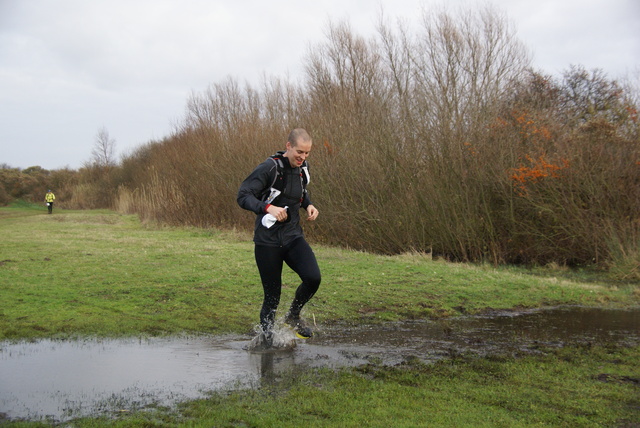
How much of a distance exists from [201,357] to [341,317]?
2940 mm

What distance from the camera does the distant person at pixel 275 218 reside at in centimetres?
629

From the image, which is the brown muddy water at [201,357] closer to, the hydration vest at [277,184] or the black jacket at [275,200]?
the black jacket at [275,200]

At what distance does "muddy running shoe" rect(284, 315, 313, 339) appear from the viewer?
695 cm

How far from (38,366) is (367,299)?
557 cm

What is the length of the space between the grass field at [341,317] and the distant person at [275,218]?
1206 millimetres

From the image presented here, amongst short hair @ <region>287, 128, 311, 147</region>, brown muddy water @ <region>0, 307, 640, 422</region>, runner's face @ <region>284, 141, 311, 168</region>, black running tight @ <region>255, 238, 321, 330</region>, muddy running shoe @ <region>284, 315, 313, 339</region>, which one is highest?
short hair @ <region>287, 128, 311, 147</region>

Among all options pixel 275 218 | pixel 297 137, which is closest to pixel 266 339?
pixel 275 218

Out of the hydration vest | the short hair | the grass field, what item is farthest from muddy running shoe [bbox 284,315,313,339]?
the short hair

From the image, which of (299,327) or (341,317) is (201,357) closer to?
(299,327)

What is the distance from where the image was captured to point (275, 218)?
6113mm

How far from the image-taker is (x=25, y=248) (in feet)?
50.0

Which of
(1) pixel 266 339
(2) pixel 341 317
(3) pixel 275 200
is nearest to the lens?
(3) pixel 275 200

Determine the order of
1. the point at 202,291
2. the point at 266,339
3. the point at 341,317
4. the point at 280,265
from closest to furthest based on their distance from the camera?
the point at 280,265, the point at 266,339, the point at 341,317, the point at 202,291

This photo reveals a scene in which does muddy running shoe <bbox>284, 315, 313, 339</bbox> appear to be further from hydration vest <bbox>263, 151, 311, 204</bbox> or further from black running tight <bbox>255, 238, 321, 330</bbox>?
hydration vest <bbox>263, 151, 311, 204</bbox>
